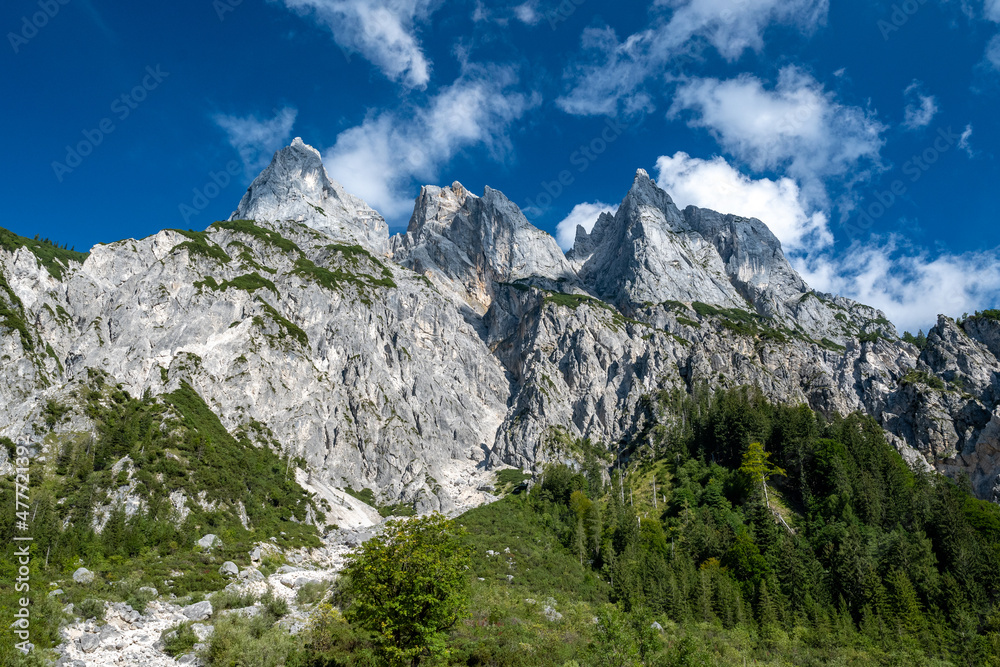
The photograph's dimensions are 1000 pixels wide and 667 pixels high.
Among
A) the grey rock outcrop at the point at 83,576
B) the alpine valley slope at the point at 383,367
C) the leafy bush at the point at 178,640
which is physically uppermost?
the alpine valley slope at the point at 383,367

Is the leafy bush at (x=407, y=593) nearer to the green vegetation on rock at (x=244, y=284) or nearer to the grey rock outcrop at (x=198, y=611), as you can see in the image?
the grey rock outcrop at (x=198, y=611)


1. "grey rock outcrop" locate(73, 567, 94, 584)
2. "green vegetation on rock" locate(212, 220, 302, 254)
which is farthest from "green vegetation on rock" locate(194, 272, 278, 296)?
"grey rock outcrop" locate(73, 567, 94, 584)

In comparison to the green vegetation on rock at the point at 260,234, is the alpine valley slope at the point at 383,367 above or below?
below

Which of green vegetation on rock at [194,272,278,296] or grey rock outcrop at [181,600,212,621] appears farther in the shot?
green vegetation on rock at [194,272,278,296]

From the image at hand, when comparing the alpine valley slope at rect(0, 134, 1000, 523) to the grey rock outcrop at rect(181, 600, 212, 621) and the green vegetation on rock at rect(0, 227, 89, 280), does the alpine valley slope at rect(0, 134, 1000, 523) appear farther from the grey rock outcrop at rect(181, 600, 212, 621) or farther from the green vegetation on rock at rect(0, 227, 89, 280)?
the grey rock outcrop at rect(181, 600, 212, 621)

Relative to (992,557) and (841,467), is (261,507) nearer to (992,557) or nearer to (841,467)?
(841,467)

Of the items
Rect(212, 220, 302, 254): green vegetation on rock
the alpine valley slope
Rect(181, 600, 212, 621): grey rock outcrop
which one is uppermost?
Rect(212, 220, 302, 254): green vegetation on rock

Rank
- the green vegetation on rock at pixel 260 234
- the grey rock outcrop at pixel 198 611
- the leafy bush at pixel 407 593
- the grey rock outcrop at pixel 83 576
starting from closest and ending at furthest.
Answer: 1. the leafy bush at pixel 407 593
2. the grey rock outcrop at pixel 198 611
3. the grey rock outcrop at pixel 83 576
4. the green vegetation on rock at pixel 260 234

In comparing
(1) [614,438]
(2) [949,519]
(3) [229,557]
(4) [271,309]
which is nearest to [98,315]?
(4) [271,309]

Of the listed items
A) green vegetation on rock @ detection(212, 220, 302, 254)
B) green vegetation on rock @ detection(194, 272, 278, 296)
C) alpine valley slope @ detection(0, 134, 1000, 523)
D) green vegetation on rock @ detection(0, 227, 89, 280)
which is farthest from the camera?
green vegetation on rock @ detection(212, 220, 302, 254)

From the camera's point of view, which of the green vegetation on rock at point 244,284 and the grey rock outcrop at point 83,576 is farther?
the green vegetation on rock at point 244,284

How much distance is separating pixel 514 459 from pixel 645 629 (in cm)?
11997

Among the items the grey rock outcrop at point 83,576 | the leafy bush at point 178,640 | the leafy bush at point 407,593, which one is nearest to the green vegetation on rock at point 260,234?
the grey rock outcrop at point 83,576

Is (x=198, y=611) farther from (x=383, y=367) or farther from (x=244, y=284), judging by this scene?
(x=244, y=284)
